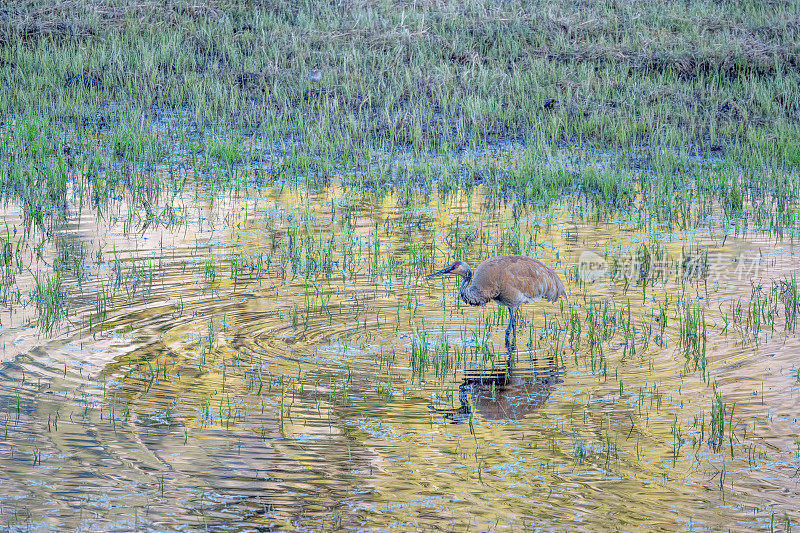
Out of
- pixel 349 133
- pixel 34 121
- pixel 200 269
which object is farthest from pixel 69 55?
pixel 200 269

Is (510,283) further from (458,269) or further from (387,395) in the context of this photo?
(387,395)

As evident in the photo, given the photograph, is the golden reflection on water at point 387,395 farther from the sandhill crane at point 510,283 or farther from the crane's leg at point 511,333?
the sandhill crane at point 510,283

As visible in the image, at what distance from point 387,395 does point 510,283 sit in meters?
1.68

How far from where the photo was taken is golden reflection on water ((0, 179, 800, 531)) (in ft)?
17.3

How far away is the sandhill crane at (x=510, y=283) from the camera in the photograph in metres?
8.04

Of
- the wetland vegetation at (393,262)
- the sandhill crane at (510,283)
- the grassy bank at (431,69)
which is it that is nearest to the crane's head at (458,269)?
the sandhill crane at (510,283)

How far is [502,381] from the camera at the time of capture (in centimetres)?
716

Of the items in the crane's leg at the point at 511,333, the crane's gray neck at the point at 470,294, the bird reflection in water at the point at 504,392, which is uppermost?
the crane's gray neck at the point at 470,294

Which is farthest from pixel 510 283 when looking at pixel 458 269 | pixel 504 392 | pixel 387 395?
pixel 387 395

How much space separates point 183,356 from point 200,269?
7.97ft

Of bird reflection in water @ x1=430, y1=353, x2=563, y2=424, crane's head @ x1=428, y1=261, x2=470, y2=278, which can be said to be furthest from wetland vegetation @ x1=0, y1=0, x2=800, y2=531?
crane's head @ x1=428, y1=261, x2=470, y2=278

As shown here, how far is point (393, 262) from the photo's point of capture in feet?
33.0

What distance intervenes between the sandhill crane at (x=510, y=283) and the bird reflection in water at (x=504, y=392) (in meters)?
0.64

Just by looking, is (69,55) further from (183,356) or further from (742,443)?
(742,443)
